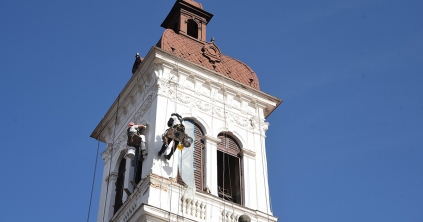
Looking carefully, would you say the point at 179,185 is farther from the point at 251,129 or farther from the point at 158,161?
the point at 251,129

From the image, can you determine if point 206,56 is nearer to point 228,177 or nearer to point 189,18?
point 189,18

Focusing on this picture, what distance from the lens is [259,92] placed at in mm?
24938

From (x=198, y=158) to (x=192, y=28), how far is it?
7.91m

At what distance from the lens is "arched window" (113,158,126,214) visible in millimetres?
22359

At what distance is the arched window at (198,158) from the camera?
69.4ft

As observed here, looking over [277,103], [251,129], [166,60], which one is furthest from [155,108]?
[277,103]

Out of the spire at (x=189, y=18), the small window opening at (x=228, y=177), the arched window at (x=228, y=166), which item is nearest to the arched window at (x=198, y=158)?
the arched window at (x=228, y=166)

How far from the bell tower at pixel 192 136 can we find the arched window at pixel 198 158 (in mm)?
34

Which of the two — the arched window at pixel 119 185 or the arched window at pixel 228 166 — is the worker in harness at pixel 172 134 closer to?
the arched window at pixel 228 166

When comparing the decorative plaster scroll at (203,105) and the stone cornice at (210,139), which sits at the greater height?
the decorative plaster scroll at (203,105)

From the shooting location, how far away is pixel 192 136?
22.3 meters

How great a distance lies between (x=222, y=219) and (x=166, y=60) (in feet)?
19.6

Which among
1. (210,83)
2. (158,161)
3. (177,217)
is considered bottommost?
(177,217)

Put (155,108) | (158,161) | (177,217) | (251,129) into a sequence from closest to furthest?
(177,217) < (158,161) < (155,108) < (251,129)
